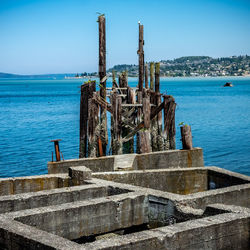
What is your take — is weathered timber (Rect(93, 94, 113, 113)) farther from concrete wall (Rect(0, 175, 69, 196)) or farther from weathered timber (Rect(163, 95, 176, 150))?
concrete wall (Rect(0, 175, 69, 196))

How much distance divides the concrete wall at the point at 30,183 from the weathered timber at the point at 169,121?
7611 millimetres

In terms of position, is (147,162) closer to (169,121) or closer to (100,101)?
(100,101)

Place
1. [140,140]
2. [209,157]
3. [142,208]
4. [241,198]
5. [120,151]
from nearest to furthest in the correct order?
1. [142,208]
2. [241,198]
3. [140,140]
4. [120,151]
5. [209,157]

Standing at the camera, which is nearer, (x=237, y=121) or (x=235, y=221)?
(x=235, y=221)

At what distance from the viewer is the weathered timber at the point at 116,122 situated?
15.9 metres

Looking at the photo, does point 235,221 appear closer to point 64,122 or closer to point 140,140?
point 140,140

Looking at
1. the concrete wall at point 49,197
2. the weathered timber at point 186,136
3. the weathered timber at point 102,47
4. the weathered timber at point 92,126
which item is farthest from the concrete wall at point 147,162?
the weathered timber at point 102,47

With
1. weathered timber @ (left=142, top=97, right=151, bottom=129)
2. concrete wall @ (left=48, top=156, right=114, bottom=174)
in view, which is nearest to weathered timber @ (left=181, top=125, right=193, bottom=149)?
concrete wall @ (left=48, top=156, right=114, bottom=174)

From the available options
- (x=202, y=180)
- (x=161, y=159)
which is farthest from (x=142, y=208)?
(x=161, y=159)

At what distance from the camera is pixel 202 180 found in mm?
10680

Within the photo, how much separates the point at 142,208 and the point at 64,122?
42973 millimetres

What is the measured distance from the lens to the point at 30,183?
995cm

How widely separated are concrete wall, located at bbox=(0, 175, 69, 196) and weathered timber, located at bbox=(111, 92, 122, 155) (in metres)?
6.17

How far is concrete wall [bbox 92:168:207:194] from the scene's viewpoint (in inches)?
410
